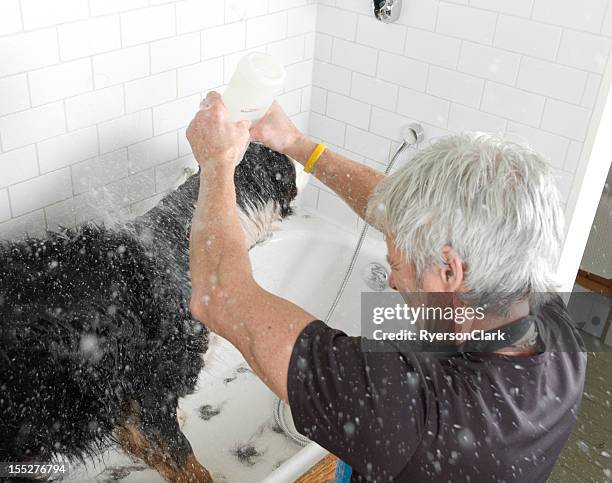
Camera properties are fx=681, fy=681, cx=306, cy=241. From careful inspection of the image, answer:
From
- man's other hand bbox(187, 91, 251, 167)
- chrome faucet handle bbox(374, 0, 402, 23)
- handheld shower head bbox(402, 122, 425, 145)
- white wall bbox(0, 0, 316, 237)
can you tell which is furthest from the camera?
handheld shower head bbox(402, 122, 425, 145)

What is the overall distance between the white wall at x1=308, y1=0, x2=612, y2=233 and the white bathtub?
18cm

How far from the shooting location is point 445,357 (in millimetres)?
1064

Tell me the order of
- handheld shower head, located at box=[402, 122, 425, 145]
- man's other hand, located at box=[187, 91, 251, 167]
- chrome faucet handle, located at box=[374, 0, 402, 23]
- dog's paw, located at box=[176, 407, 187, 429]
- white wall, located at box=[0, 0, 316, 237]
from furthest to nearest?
handheld shower head, located at box=[402, 122, 425, 145] → chrome faucet handle, located at box=[374, 0, 402, 23] → dog's paw, located at box=[176, 407, 187, 429] → white wall, located at box=[0, 0, 316, 237] → man's other hand, located at box=[187, 91, 251, 167]

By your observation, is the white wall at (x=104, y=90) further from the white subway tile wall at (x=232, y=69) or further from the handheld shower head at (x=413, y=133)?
the handheld shower head at (x=413, y=133)

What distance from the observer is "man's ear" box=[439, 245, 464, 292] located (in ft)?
3.12

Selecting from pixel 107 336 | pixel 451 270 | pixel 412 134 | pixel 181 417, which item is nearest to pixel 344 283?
pixel 412 134

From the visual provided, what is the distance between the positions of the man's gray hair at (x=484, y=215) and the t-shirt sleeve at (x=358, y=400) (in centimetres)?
16

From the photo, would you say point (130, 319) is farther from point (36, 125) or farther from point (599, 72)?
point (599, 72)

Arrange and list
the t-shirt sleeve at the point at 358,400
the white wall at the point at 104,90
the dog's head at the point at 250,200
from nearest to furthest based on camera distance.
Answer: the t-shirt sleeve at the point at 358,400 < the white wall at the point at 104,90 < the dog's head at the point at 250,200

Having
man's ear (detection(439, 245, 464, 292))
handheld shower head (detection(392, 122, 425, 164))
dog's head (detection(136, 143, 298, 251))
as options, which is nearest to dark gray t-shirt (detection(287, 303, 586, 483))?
man's ear (detection(439, 245, 464, 292))

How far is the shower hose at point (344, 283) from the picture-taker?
6.64 ft

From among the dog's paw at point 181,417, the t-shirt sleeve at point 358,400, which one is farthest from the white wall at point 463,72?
the t-shirt sleeve at point 358,400

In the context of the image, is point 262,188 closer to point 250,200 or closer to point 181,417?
point 250,200

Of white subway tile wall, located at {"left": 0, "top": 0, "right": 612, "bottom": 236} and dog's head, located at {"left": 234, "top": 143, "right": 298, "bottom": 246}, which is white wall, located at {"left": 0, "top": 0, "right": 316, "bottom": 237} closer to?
white subway tile wall, located at {"left": 0, "top": 0, "right": 612, "bottom": 236}
